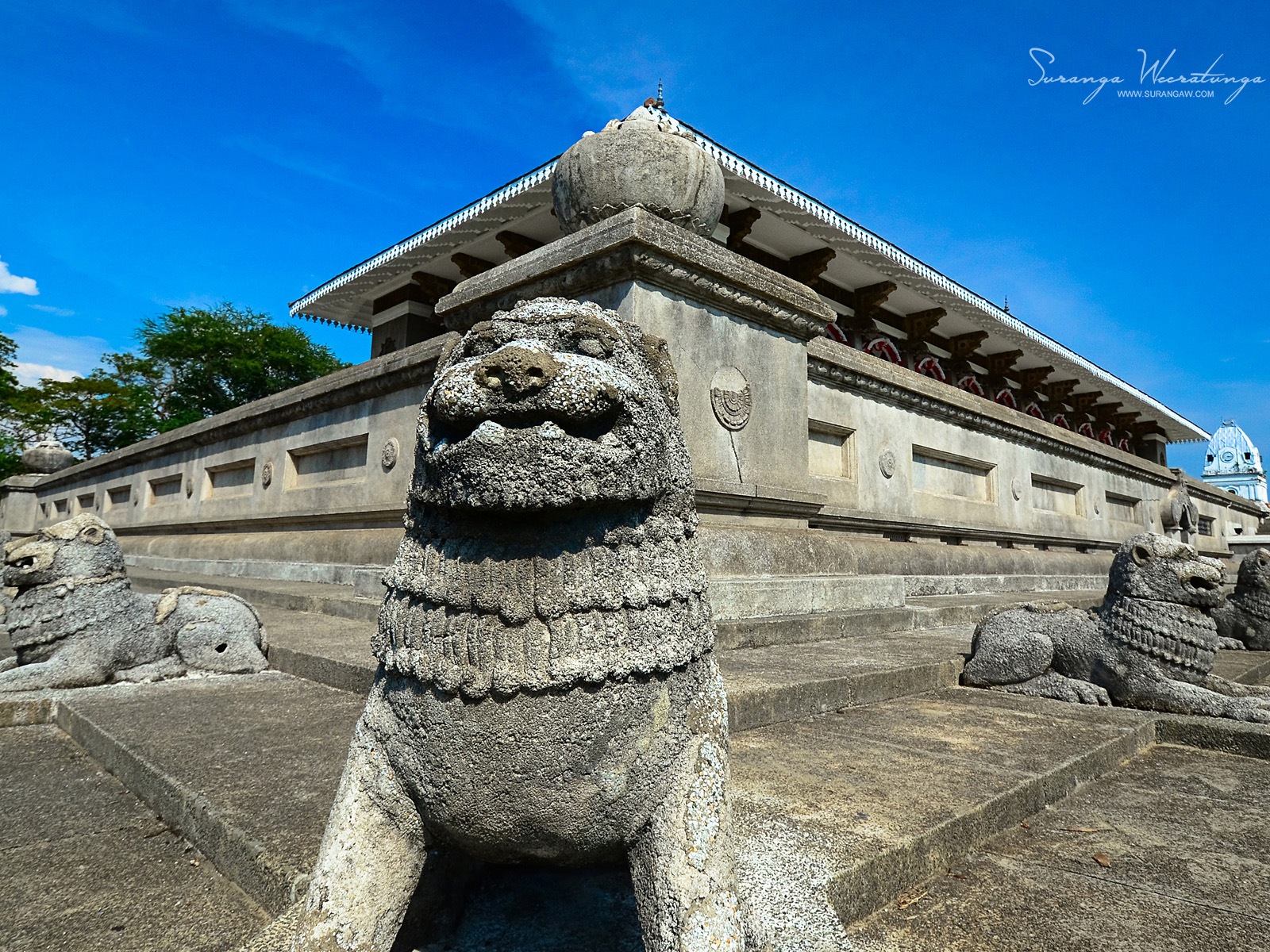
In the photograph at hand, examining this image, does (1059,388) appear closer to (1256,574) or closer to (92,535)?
(1256,574)

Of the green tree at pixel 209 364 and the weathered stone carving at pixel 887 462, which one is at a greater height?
the green tree at pixel 209 364

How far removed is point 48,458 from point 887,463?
1801cm

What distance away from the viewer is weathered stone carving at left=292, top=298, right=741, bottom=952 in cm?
112

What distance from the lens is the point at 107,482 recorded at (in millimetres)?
13367

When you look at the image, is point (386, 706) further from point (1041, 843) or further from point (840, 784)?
point (1041, 843)

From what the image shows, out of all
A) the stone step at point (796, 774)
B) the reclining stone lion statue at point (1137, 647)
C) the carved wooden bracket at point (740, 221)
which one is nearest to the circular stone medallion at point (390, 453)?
the stone step at point (796, 774)

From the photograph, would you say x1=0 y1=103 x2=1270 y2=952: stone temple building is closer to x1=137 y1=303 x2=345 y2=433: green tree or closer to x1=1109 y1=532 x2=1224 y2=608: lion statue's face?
x1=1109 y1=532 x2=1224 y2=608: lion statue's face

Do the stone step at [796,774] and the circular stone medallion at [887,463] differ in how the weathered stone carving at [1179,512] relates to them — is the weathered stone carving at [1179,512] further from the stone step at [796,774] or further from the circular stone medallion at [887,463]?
the stone step at [796,774]

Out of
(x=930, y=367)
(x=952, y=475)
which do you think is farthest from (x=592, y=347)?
(x=930, y=367)

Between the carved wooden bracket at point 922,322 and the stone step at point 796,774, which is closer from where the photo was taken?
the stone step at point 796,774

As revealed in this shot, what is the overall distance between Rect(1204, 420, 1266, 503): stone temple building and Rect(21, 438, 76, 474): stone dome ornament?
193 ft

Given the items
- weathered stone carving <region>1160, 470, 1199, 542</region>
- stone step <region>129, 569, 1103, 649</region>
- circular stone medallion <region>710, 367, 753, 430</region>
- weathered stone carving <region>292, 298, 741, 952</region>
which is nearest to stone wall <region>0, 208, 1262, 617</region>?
circular stone medallion <region>710, 367, 753, 430</region>

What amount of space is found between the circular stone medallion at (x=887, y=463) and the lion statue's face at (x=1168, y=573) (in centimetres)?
338

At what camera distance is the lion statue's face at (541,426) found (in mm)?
1115
